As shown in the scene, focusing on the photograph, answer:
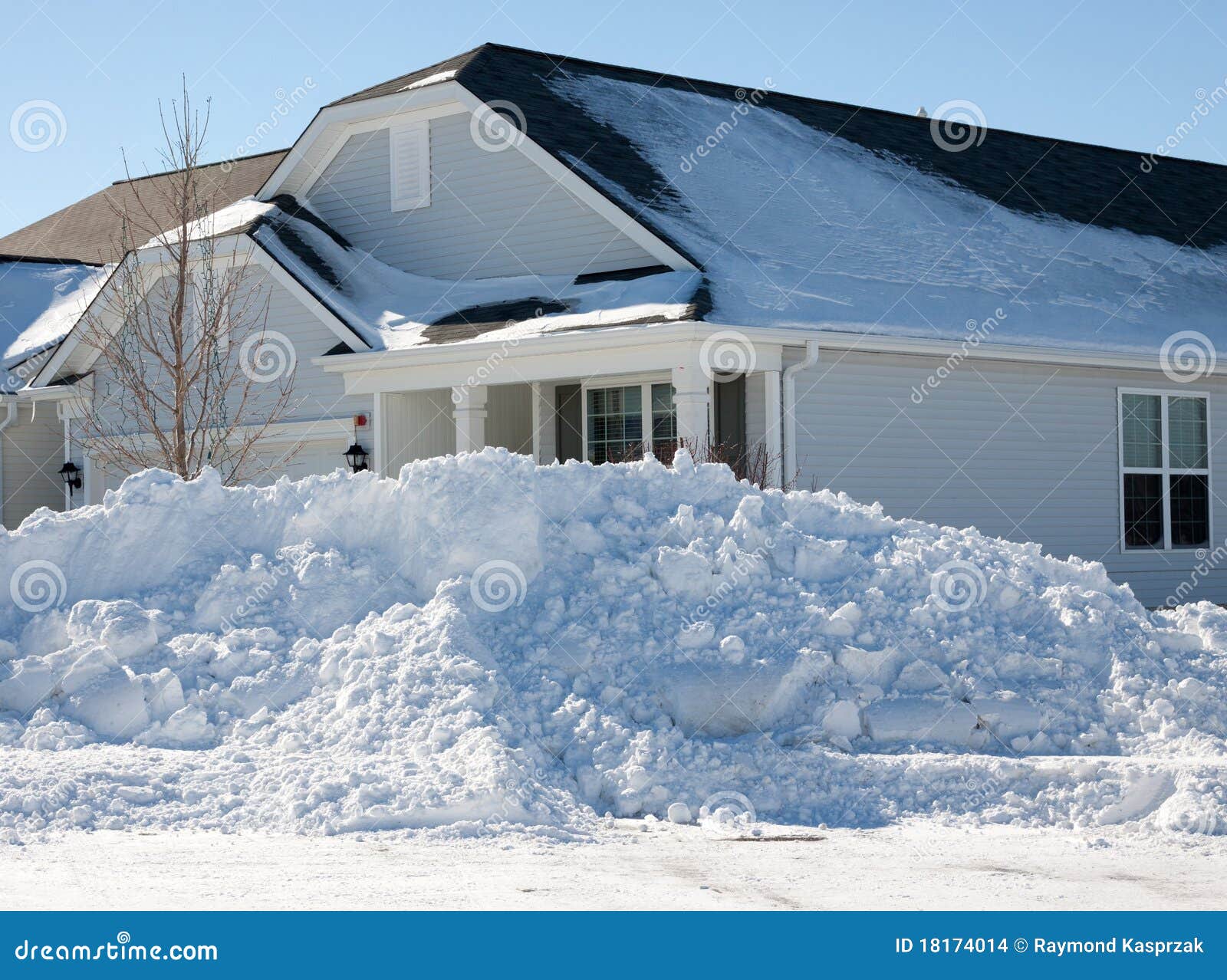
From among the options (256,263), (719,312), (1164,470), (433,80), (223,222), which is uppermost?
(433,80)

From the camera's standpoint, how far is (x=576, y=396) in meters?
16.9

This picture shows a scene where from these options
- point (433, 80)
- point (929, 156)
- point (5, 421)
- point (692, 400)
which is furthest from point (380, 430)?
point (929, 156)

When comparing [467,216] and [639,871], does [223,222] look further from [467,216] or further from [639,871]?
[639,871]

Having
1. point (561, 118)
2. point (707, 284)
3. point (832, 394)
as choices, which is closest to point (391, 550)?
point (707, 284)

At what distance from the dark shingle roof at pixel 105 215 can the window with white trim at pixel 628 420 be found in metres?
9.03

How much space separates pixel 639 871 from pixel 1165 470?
14185 millimetres

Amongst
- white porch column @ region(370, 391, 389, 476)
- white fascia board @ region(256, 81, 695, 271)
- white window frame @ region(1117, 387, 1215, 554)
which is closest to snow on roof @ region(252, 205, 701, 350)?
white fascia board @ region(256, 81, 695, 271)

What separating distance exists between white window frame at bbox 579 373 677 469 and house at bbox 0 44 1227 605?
0.04m

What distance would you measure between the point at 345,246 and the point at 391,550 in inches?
378

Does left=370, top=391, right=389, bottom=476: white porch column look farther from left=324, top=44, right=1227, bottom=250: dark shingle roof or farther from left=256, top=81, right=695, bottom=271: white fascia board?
left=324, top=44, right=1227, bottom=250: dark shingle roof

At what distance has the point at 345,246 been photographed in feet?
60.8

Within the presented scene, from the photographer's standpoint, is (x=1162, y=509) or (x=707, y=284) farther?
(x=1162, y=509)

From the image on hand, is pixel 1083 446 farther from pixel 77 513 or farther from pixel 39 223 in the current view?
pixel 39 223

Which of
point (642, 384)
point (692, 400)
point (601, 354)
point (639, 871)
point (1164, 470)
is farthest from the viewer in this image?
point (1164, 470)
